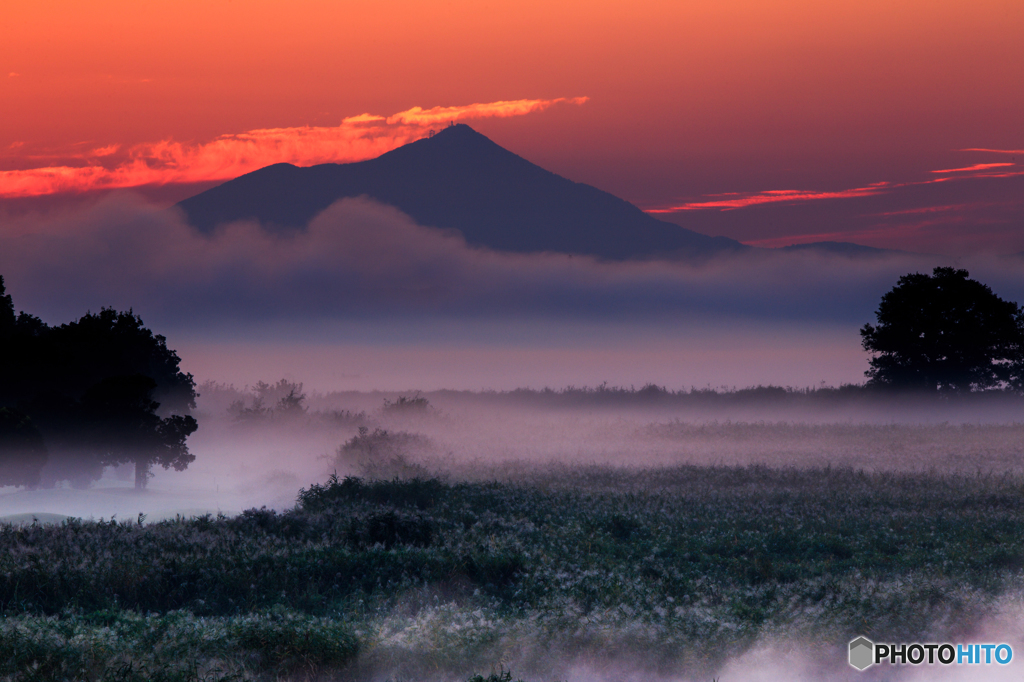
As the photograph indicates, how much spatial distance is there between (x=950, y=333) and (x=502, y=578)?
148 feet

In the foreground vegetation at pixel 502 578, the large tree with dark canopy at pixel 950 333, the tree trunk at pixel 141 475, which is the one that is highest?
the large tree with dark canopy at pixel 950 333

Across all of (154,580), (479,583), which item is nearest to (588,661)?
(479,583)

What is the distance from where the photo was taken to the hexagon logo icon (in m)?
12.2

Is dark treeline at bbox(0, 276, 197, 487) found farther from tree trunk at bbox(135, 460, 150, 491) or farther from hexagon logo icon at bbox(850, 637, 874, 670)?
hexagon logo icon at bbox(850, 637, 874, 670)

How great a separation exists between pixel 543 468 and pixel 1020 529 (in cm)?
1618

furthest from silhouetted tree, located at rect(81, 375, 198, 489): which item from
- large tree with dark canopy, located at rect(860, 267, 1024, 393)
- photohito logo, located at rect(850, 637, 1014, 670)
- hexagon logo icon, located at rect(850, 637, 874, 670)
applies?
large tree with dark canopy, located at rect(860, 267, 1024, 393)

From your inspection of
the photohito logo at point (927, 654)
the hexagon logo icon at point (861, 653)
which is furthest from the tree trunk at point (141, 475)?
the photohito logo at point (927, 654)

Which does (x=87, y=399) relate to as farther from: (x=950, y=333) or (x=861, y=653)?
(x=950, y=333)

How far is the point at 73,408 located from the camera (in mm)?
36844

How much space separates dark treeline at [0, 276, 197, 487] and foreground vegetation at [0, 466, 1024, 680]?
1347 cm

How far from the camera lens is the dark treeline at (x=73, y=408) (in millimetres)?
35062

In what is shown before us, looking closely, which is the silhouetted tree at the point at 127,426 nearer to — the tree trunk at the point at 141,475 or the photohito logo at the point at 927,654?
the tree trunk at the point at 141,475

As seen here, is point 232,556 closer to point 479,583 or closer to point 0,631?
point 479,583

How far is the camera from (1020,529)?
22344 mm
